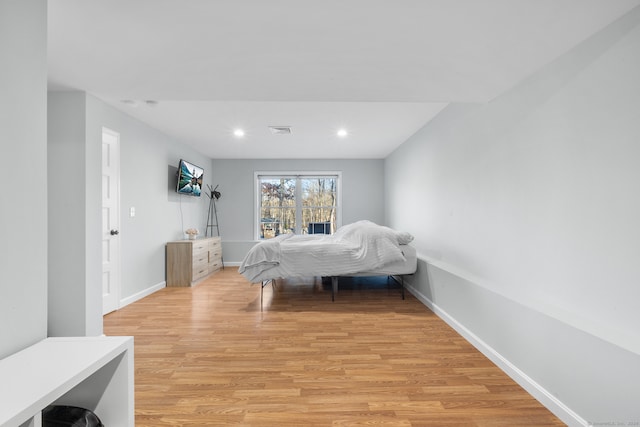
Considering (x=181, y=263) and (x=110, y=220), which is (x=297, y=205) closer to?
(x=181, y=263)

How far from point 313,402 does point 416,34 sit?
2085mm

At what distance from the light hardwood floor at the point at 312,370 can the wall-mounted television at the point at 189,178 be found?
1.98 m

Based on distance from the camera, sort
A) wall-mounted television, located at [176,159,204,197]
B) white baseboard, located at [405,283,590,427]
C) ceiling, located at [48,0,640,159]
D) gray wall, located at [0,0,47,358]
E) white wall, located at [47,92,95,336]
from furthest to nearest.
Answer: wall-mounted television, located at [176,159,204,197], white wall, located at [47,92,95,336], white baseboard, located at [405,283,590,427], ceiling, located at [48,0,640,159], gray wall, located at [0,0,47,358]

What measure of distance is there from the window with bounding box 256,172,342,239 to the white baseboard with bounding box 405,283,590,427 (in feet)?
12.6

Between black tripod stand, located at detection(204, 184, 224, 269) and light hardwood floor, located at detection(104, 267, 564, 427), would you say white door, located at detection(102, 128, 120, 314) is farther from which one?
black tripod stand, located at detection(204, 184, 224, 269)

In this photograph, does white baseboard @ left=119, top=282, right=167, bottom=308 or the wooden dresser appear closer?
white baseboard @ left=119, top=282, right=167, bottom=308

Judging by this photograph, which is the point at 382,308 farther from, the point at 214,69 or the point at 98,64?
the point at 98,64

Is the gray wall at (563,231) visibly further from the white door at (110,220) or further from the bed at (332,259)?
the white door at (110,220)

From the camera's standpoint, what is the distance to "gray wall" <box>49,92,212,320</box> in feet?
7.83

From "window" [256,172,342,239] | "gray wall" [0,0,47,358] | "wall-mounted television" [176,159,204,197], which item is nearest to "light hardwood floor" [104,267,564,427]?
"gray wall" [0,0,47,358]

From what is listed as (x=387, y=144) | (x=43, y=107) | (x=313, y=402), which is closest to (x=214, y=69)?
(x=43, y=107)

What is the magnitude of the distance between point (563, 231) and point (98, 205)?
11.0 ft

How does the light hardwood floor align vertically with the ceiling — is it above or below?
below

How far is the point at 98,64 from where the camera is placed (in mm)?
1931
